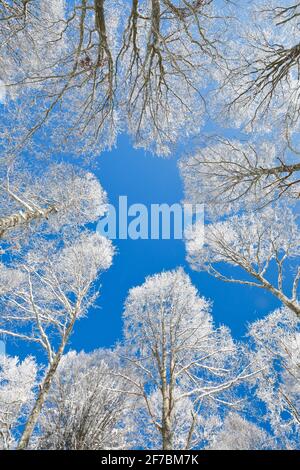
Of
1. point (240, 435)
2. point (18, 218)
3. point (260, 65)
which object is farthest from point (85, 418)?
point (240, 435)

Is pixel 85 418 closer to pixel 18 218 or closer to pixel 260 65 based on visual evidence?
pixel 18 218

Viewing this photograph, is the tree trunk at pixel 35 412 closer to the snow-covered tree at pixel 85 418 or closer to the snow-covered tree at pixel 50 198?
the snow-covered tree at pixel 85 418

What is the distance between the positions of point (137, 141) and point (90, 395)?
4744mm

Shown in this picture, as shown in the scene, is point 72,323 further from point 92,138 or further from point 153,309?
point 92,138

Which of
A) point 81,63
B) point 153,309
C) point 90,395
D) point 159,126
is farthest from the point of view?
point 153,309

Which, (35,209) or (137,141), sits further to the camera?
(35,209)

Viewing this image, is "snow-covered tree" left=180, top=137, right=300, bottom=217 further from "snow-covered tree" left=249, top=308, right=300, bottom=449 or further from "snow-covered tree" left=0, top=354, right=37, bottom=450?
"snow-covered tree" left=0, top=354, right=37, bottom=450

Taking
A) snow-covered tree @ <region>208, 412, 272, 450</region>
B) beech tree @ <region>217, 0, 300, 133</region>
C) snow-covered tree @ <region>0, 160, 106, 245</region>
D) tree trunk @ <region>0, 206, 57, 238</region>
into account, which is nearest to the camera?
beech tree @ <region>217, 0, 300, 133</region>

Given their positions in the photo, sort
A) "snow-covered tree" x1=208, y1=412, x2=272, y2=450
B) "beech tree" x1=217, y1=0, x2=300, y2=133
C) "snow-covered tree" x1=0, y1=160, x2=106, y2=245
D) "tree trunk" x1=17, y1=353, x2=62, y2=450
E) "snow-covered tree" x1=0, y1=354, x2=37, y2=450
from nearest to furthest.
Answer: "beech tree" x1=217, y1=0, x2=300, y2=133 → "tree trunk" x1=17, y1=353, x2=62, y2=450 → "snow-covered tree" x1=0, y1=160, x2=106, y2=245 → "snow-covered tree" x1=0, y1=354, x2=37, y2=450 → "snow-covered tree" x1=208, y1=412, x2=272, y2=450

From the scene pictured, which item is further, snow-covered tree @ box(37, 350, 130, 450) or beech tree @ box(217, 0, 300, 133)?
snow-covered tree @ box(37, 350, 130, 450)

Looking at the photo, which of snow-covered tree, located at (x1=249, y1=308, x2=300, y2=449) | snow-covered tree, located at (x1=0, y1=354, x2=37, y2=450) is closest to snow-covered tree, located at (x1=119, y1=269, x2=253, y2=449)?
snow-covered tree, located at (x1=249, y1=308, x2=300, y2=449)

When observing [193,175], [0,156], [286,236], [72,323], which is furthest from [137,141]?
[72,323]

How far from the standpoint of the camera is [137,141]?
15.0ft

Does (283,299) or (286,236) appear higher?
(286,236)
